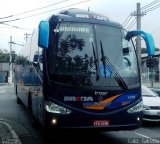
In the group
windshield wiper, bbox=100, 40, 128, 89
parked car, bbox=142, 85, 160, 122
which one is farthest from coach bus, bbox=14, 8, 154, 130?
parked car, bbox=142, 85, 160, 122

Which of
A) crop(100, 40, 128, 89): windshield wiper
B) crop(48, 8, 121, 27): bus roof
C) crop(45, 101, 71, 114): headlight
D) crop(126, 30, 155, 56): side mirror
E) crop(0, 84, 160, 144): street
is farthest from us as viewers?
crop(0, 84, 160, 144): street

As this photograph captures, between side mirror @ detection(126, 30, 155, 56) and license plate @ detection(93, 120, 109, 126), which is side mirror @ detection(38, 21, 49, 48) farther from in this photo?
side mirror @ detection(126, 30, 155, 56)

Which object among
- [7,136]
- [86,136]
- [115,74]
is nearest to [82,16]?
[115,74]

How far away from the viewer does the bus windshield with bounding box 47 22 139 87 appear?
8.73 meters

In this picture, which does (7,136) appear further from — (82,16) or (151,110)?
(151,110)

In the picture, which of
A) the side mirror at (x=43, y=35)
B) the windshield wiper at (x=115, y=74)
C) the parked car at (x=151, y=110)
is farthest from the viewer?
the parked car at (x=151, y=110)

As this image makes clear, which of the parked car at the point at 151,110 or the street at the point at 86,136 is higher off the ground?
the parked car at the point at 151,110

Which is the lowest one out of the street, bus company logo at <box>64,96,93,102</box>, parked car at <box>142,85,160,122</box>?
the street

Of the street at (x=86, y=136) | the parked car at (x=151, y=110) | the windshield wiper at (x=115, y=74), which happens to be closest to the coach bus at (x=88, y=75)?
the windshield wiper at (x=115, y=74)

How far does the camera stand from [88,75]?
28.7ft

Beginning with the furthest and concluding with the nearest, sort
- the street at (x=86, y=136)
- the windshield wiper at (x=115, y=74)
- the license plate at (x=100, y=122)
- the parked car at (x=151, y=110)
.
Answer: the parked car at (x=151, y=110), the street at (x=86, y=136), the windshield wiper at (x=115, y=74), the license plate at (x=100, y=122)

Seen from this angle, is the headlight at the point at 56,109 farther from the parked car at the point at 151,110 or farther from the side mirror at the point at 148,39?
the parked car at the point at 151,110

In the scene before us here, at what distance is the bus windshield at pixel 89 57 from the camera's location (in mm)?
8727

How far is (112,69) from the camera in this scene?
8.88 metres
